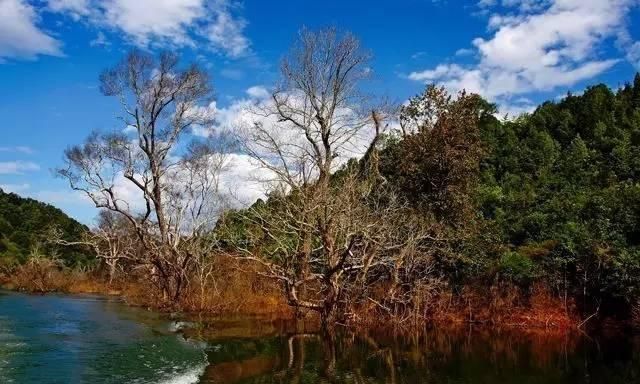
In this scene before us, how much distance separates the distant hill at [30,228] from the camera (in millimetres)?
58188

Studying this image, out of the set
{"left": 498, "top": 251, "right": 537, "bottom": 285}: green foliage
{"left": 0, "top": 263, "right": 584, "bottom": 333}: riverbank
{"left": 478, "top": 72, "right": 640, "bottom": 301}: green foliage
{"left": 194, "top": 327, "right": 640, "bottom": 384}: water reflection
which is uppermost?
{"left": 478, "top": 72, "right": 640, "bottom": 301}: green foliage

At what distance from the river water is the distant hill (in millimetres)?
37787

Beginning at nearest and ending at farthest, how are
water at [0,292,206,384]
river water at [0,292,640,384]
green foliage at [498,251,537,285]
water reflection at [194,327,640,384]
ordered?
water at [0,292,206,384] < river water at [0,292,640,384] < water reflection at [194,327,640,384] < green foliage at [498,251,537,285]

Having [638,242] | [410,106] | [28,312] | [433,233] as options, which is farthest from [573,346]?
[28,312]

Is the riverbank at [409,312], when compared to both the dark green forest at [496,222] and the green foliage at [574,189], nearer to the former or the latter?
the dark green forest at [496,222]

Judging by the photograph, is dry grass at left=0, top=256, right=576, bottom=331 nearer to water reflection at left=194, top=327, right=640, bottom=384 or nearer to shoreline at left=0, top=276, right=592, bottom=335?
shoreline at left=0, top=276, right=592, bottom=335

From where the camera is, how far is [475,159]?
26625 millimetres

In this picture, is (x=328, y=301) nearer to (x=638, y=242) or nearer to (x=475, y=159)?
(x=475, y=159)

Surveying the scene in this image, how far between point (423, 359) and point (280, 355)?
153 inches

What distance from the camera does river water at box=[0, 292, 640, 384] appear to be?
12.9 m

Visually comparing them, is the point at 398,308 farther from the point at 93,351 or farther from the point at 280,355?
the point at 93,351

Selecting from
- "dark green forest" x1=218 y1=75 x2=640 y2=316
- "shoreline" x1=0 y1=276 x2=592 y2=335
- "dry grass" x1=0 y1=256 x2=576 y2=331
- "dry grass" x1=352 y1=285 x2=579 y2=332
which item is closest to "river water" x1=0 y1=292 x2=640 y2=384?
"shoreline" x1=0 y1=276 x2=592 y2=335

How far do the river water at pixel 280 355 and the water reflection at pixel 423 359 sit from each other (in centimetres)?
3

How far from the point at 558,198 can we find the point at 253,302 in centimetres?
1770
